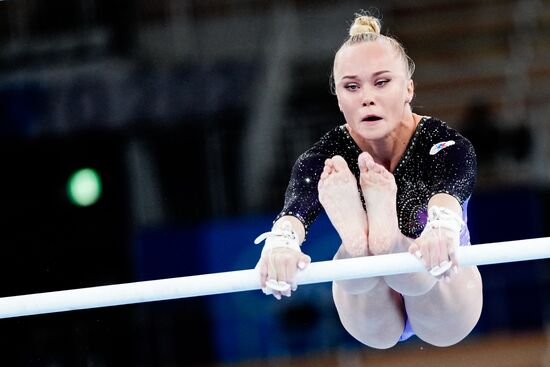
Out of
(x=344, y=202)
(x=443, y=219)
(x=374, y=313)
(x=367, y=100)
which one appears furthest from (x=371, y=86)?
(x=374, y=313)

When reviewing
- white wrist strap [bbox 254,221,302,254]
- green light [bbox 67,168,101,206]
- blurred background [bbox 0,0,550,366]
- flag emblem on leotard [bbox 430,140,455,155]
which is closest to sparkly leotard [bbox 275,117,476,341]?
flag emblem on leotard [bbox 430,140,455,155]

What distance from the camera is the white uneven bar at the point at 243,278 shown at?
237 cm

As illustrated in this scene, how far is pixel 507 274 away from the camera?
5.75 m

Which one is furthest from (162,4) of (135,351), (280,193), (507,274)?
(507,274)

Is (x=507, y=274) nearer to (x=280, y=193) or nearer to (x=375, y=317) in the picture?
(x=280, y=193)

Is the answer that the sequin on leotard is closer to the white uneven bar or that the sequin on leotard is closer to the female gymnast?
the female gymnast

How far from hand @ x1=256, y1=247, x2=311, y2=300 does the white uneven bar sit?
0.07 ft

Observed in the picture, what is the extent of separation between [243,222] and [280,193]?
0.42m

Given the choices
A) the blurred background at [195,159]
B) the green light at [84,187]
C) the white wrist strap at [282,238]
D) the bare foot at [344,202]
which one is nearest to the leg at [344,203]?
the bare foot at [344,202]

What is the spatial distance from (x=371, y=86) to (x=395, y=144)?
0.27m

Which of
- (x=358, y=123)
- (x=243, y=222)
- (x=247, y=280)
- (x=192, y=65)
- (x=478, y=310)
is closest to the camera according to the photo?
(x=247, y=280)

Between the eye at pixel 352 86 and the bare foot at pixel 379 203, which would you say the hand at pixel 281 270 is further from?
the eye at pixel 352 86

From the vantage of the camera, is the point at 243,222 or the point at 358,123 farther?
the point at 243,222

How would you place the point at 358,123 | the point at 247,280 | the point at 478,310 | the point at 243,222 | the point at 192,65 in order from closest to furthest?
1. the point at 247,280
2. the point at 358,123
3. the point at 478,310
4. the point at 243,222
5. the point at 192,65
